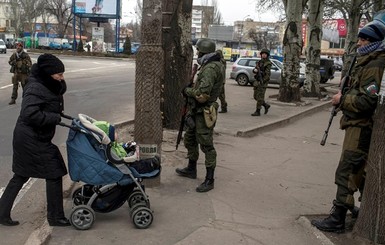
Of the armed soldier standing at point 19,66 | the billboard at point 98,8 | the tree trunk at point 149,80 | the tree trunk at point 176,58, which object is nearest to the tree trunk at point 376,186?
the tree trunk at point 149,80

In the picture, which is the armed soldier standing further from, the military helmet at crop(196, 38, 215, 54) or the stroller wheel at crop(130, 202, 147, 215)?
the stroller wheel at crop(130, 202, 147, 215)

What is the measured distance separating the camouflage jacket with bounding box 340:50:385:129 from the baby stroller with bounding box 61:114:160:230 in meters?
2.14

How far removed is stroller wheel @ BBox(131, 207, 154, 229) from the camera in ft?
14.3

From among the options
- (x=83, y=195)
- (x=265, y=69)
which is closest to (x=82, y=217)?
(x=83, y=195)

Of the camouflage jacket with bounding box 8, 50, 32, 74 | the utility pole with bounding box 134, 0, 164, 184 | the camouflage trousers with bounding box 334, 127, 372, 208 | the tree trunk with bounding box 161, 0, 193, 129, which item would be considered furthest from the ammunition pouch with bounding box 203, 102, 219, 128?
the camouflage jacket with bounding box 8, 50, 32, 74

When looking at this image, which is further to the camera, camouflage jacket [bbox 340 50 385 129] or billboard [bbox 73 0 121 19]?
billboard [bbox 73 0 121 19]

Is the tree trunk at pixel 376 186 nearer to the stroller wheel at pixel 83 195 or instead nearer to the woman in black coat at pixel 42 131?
the stroller wheel at pixel 83 195

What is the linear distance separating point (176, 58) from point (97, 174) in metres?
4.98

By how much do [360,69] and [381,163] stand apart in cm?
93

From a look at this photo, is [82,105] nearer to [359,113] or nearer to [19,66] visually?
[19,66]

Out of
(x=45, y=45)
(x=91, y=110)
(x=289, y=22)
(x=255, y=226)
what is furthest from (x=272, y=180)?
(x=45, y=45)

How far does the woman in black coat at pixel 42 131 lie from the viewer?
4.18 metres

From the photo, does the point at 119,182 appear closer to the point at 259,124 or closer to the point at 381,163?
the point at 381,163

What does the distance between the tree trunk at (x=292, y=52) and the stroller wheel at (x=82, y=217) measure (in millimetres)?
12766
